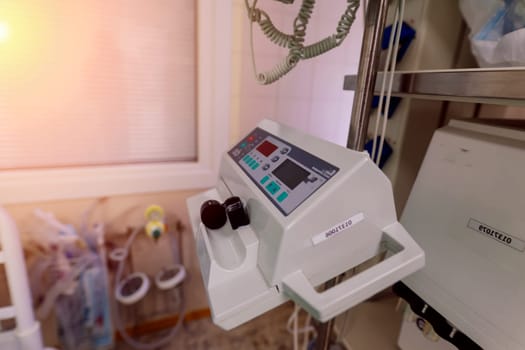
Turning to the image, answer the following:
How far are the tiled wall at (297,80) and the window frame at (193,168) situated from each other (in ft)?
0.16

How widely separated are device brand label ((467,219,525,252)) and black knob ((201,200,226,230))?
1.27 feet

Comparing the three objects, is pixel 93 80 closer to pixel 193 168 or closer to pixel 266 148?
pixel 193 168

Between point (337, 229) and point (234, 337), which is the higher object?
point (337, 229)

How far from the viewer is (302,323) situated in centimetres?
130

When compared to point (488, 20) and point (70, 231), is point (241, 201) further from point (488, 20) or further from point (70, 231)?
point (70, 231)

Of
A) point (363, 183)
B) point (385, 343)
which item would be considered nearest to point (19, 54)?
point (363, 183)

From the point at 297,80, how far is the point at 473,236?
0.83 meters

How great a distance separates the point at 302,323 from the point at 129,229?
34.8 inches

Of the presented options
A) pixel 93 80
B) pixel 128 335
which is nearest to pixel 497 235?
pixel 93 80

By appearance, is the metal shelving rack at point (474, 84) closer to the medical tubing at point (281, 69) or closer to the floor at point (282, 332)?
the medical tubing at point (281, 69)

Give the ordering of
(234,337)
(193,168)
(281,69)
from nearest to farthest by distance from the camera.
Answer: (281,69)
(193,168)
(234,337)

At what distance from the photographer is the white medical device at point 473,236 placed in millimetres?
376

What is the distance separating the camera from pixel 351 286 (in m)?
0.33

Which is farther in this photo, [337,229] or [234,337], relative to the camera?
[234,337]
